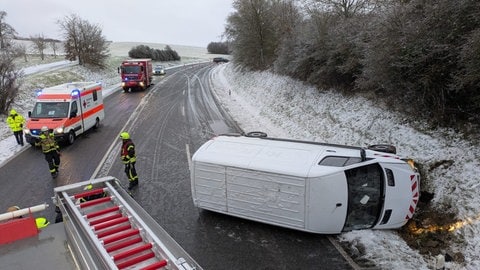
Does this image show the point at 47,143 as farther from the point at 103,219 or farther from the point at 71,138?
the point at 103,219

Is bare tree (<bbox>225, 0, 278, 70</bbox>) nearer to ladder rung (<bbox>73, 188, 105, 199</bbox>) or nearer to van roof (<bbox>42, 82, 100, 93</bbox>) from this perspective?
van roof (<bbox>42, 82, 100, 93</bbox>)

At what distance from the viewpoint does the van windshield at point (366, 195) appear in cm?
740

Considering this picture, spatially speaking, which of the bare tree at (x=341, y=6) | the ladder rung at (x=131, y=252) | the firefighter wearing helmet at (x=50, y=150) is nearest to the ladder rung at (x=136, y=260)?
the ladder rung at (x=131, y=252)

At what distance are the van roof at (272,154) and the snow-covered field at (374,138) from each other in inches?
68.3

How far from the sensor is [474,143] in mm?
8727

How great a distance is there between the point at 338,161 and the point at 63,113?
519 inches

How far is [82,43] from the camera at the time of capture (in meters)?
43.7

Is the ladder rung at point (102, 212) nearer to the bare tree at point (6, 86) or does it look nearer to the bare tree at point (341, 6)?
the bare tree at point (341, 6)

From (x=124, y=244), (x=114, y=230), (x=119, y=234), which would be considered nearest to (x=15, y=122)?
(x=114, y=230)

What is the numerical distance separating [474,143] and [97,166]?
37.9 ft

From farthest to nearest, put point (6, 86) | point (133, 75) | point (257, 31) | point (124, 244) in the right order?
point (257, 31) < point (133, 75) < point (6, 86) < point (124, 244)

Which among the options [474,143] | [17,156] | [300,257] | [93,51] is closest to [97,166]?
[17,156]

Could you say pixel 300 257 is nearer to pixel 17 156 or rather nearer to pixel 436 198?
pixel 436 198

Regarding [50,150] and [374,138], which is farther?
[374,138]
